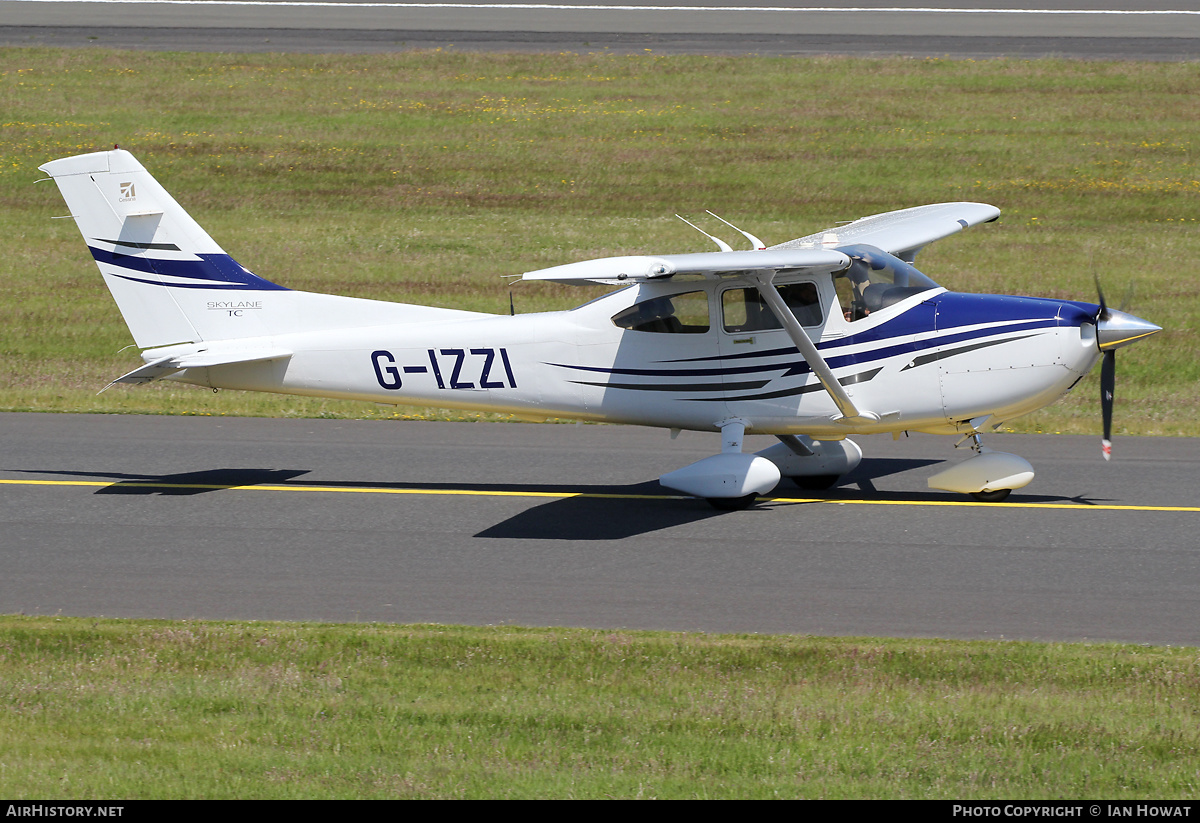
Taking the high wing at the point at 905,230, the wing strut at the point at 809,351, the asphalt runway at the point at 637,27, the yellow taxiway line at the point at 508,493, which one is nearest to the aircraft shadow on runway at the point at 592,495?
the yellow taxiway line at the point at 508,493

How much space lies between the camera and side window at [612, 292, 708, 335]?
11398 millimetres

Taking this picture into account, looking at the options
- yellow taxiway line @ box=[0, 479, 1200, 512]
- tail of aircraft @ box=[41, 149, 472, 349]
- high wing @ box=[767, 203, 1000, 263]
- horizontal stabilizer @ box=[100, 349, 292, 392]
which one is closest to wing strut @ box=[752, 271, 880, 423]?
yellow taxiway line @ box=[0, 479, 1200, 512]

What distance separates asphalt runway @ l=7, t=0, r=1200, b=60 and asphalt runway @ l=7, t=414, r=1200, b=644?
23.0 m

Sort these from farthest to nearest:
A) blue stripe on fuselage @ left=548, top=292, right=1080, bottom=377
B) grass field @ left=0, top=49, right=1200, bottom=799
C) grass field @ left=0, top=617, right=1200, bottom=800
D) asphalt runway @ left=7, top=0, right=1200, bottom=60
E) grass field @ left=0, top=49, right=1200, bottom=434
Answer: asphalt runway @ left=7, top=0, right=1200, bottom=60 < grass field @ left=0, top=49, right=1200, bottom=434 < blue stripe on fuselage @ left=548, top=292, right=1080, bottom=377 < grass field @ left=0, top=49, right=1200, bottom=799 < grass field @ left=0, top=617, right=1200, bottom=800

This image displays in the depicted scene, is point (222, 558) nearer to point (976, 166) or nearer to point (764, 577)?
point (764, 577)

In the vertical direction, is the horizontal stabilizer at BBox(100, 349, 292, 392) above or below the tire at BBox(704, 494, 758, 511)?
above

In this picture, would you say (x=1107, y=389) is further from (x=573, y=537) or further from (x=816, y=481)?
(x=573, y=537)

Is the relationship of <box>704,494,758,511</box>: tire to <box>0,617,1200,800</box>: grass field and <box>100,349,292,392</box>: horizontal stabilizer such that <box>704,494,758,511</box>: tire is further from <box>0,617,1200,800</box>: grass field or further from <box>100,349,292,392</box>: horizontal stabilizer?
<box>100,349,292,392</box>: horizontal stabilizer

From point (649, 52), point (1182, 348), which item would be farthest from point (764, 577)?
point (649, 52)

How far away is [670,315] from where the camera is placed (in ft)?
37.7

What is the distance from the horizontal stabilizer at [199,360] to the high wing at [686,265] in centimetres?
311

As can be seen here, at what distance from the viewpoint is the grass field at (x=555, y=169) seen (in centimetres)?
2069

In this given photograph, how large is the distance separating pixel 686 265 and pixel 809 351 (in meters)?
1.59

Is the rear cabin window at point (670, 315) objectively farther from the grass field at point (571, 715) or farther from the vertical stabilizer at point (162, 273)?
the grass field at point (571, 715)
